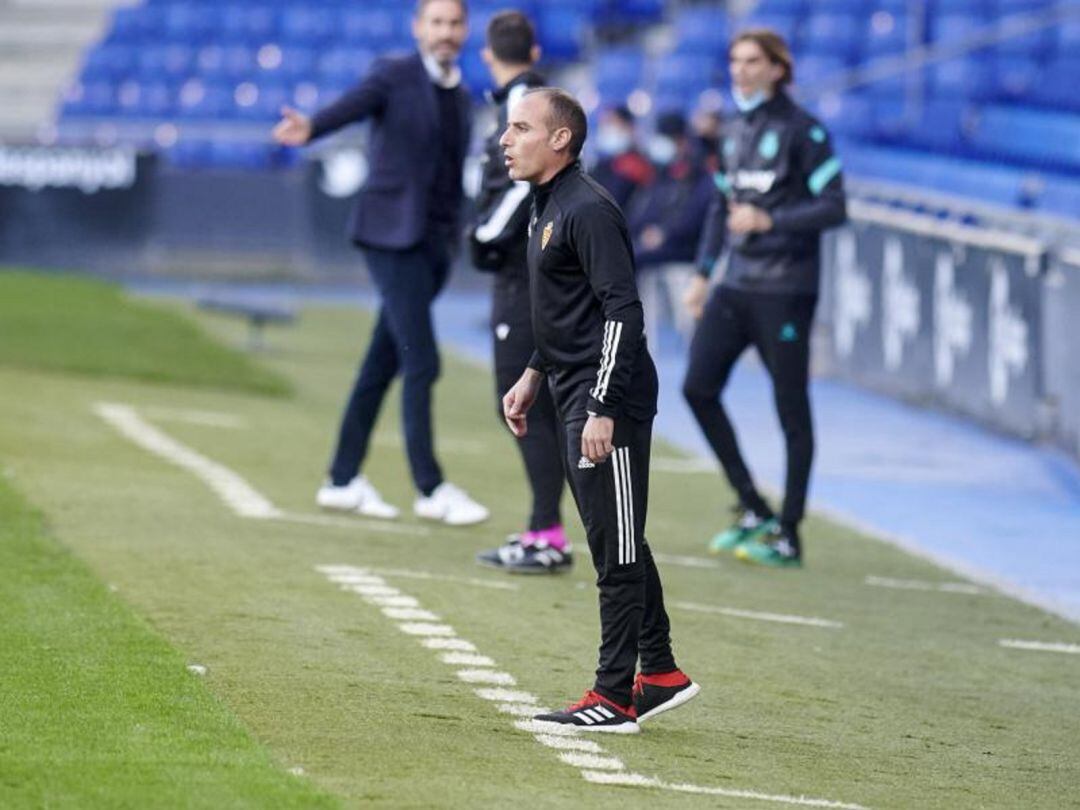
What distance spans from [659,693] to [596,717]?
0.78 feet

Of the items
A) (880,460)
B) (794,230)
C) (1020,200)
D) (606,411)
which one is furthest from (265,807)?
(1020,200)

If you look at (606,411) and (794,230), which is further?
(794,230)

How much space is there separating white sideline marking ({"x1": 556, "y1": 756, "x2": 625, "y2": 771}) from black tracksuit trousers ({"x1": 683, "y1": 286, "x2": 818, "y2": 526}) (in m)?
3.79

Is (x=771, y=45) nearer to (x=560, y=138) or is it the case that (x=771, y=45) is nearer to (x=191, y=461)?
(x=560, y=138)

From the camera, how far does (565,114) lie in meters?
5.96

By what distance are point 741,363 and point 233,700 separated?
13820 mm

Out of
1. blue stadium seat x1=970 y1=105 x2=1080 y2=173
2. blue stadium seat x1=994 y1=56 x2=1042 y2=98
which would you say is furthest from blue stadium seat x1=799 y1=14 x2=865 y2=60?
blue stadium seat x1=970 y1=105 x2=1080 y2=173

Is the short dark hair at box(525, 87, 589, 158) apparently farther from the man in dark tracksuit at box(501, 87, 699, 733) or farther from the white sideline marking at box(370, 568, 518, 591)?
the white sideline marking at box(370, 568, 518, 591)

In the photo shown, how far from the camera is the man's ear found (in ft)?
19.6

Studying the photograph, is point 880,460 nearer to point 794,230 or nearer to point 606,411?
point 794,230

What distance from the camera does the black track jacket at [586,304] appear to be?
5875 millimetres

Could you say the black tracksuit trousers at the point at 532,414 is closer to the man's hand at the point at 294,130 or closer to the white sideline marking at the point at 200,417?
the man's hand at the point at 294,130

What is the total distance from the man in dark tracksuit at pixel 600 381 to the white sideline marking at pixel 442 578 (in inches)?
82.5

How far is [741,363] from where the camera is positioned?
1953 cm
